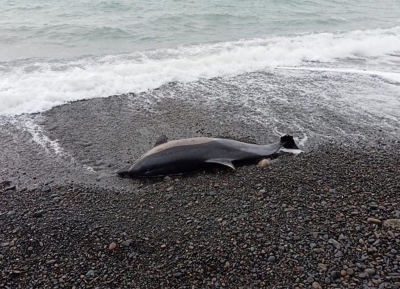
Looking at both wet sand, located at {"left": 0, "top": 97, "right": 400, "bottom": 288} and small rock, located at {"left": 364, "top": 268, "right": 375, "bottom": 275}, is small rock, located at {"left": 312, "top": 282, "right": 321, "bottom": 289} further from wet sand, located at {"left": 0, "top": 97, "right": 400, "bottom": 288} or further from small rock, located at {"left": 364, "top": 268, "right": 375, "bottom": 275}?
small rock, located at {"left": 364, "top": 268, "right": 375, "bottom": 275}

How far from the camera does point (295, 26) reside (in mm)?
21453

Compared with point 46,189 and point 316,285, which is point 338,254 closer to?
point 316,285

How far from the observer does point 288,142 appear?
7250 millimetres

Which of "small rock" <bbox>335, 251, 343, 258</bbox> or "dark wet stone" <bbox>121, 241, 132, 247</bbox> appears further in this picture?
"dark wet stone" <bbox>121, 241, 132, 247</bbox>

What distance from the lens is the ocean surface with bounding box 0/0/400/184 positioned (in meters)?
9.24

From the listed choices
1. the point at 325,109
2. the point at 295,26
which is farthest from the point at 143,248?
the point at 295,26

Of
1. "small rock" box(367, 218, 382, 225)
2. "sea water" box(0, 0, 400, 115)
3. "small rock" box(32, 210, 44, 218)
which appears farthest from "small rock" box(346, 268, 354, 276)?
"sea water" box(0, 0, 400, 115)

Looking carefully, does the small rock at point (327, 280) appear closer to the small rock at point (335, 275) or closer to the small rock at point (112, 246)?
the small rock at point (335, 275)

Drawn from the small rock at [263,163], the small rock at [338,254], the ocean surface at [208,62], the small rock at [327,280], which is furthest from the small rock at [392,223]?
the ocean surface at [208,62]

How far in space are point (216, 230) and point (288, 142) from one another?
2792 millimetres

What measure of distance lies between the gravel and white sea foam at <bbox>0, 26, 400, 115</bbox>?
14.5ft

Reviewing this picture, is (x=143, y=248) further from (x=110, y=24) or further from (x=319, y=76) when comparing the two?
(x=110, y=24)

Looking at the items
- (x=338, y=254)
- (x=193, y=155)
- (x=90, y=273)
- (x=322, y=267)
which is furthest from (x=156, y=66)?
(x=322, y=267)

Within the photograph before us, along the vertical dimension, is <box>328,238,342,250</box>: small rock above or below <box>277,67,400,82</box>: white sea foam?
below
